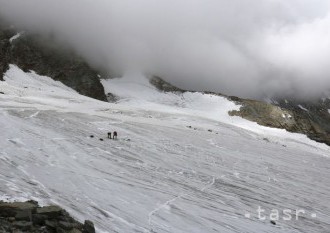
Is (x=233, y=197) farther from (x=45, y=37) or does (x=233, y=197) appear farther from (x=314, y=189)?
(x=45, y=37)

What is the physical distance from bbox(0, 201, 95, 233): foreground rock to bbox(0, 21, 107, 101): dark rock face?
217ft

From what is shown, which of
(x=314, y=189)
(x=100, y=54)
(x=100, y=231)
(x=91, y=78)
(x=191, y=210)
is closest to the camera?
(x=100, y=231)

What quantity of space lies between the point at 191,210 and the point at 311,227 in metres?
4.74

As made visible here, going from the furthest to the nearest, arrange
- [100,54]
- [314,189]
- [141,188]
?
[100,54] → [314,189] → [141,188]

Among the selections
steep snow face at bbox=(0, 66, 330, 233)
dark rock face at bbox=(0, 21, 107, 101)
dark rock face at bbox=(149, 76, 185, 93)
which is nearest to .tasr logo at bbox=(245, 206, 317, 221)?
steep snow face at bbox=(0, 66, 330, 233)

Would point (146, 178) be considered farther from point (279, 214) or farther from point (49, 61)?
point (49, 61)

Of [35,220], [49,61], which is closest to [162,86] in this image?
[49,61]

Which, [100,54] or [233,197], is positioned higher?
[100,54]

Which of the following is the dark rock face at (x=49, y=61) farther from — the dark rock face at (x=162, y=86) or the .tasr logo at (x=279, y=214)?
the .tasr logo at (x=279, y=214)

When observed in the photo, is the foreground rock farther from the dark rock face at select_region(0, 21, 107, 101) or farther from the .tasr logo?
the dark rock face at select_region(0, 21, 107, 101)

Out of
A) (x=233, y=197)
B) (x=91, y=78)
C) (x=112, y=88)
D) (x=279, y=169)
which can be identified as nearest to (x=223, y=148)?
(x=279, y=169)

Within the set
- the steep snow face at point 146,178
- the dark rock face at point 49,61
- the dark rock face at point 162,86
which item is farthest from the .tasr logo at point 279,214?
the dark rock face at point 162,86

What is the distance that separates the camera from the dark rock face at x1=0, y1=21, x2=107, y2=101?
76.1 m

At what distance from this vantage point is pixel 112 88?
90500mm
